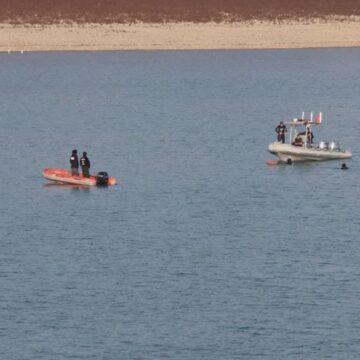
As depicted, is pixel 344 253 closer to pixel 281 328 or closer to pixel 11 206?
pixel 281 328

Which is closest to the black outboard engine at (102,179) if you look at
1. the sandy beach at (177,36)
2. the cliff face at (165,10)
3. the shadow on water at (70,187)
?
the shadow on water at (70,187)

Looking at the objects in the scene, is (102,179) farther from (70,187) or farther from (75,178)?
(70,187)

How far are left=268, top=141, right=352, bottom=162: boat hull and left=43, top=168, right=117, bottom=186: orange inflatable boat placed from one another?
10165 mm

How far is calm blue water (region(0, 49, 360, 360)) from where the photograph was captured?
185 feet

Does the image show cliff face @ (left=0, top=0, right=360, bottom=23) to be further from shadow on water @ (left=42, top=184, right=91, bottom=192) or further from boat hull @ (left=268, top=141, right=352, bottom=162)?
shadow on water @ (left=42, top=184, right=91, bottom=192)

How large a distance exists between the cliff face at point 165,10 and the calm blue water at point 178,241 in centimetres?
4428

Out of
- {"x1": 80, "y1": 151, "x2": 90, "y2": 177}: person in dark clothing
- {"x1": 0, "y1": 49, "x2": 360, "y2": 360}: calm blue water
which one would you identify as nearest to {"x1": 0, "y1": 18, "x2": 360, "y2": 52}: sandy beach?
{"x1": 0, "y1": 49, "x2": 360, "y2": 360}: calm blue water

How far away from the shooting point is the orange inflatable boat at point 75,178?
84312 millimetres

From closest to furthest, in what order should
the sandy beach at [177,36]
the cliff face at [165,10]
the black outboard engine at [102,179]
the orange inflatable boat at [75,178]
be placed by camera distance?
the orange inflatable boat at [75,178] < the black outboard engine at [102,179] < the sandy beach at [177,36] < the cliff face at [165,10]

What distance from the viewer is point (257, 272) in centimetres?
6444

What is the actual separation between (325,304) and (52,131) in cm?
5702

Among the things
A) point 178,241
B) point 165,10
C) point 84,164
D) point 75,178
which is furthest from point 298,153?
point 165,10

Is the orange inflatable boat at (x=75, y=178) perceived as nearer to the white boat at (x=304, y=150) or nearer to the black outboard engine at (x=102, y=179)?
the black outboard engine at (x=102, y=179)

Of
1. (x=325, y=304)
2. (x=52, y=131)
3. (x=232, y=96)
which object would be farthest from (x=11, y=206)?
(x=232, y=96)
